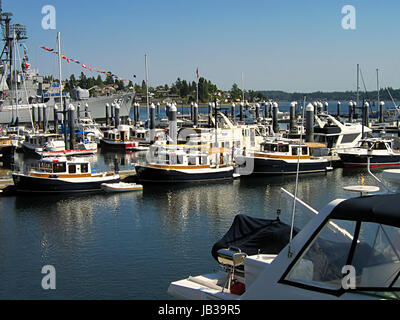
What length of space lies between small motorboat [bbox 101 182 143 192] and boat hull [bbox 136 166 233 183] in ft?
5.66

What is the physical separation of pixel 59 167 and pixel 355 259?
94.1 ft

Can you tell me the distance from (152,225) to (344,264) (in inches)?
785

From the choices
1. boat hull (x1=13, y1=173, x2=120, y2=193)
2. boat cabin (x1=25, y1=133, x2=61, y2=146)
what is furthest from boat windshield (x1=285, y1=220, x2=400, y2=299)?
boat cabin (x1=25, y1=133, x2=61, y2=146)

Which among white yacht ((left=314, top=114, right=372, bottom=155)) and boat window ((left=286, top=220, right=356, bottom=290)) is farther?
white yacht ((left=314, top=114, right=372, bottom=155))

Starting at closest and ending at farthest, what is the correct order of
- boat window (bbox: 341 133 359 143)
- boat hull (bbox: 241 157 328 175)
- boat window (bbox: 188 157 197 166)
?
boat window (bbox: 188 157 197 166) → boat hull (bbox: 241 157 328 175) → boat window (bbox: 341 133 359 143)

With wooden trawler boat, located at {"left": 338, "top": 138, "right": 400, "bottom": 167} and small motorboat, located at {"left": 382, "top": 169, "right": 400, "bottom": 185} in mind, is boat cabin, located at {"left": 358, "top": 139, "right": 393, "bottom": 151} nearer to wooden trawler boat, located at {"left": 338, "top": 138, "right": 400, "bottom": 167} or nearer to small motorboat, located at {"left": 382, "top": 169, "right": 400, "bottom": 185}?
wooden trawler boat, located at {"left": 338, "top": 138, "right": 400, "bottom": 167}

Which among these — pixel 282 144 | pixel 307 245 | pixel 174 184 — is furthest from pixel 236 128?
pixel 307 245

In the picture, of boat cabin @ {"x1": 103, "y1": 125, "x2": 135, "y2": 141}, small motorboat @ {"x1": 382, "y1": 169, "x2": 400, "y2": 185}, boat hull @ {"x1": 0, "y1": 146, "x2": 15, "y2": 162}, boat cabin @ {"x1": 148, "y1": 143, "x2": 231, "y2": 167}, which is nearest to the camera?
small motorboat @ {"x1": 382, "y1": 169, "x2": 400, "y2": 185}

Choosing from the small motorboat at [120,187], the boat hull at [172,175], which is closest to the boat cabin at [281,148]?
the boat hull at [172,175]

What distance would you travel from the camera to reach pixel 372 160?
41.7 metres

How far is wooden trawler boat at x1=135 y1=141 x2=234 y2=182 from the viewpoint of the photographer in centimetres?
3503

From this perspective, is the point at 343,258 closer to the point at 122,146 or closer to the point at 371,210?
the point at 371,210
